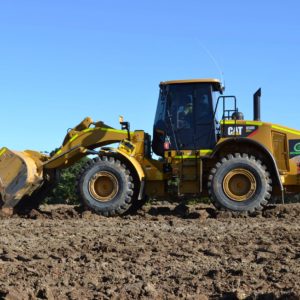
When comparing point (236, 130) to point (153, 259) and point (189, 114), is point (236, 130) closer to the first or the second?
point (189, 114)

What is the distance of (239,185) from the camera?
10.6 meters

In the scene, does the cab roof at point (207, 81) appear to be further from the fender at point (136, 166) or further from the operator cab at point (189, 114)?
the fender at point (136, 166)

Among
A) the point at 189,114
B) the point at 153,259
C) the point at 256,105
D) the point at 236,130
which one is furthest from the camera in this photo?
the point at 256,105

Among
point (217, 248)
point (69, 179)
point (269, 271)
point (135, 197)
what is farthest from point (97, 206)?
point (69, 179)

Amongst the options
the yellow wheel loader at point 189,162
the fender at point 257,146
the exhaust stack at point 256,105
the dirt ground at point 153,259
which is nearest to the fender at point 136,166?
the yellow wheel loader at point 189,162

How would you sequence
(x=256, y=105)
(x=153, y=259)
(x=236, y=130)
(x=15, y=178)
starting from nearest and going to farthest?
(x=153, y=259) < (x=236, y=130) < (x=15, y=178) < (x=256, y=105)

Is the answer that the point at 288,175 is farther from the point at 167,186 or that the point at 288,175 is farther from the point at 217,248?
the point at 217,248

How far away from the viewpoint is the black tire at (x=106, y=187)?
10883 millimetres

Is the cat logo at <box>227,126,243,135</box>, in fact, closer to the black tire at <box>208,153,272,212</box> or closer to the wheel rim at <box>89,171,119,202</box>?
the black tire at <box>208,153,272,212</box>

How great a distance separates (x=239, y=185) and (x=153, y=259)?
4.49 meters

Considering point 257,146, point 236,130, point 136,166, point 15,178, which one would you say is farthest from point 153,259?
point 15,178

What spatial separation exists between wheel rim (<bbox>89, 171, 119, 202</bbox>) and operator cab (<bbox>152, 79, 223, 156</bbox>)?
1197mm

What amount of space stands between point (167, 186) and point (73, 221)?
86.3 inches

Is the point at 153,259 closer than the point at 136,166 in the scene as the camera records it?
Yes
